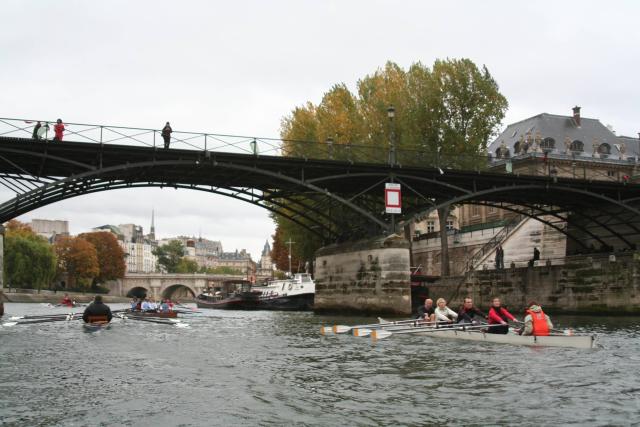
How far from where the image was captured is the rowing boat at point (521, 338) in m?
19.9

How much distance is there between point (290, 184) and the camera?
39.9 metres

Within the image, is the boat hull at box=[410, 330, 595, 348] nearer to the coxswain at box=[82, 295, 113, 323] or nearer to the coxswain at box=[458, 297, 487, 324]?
the coxswain at box=[458, 297, 487, 324]

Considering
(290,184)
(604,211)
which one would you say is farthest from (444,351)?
(604,211)

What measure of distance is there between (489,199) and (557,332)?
87.9 feet

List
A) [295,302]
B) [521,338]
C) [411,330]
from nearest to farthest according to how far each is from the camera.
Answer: [521,338] → [411,330] → [295,302]

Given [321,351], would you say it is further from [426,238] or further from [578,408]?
[426,238]

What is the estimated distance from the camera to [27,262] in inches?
4082

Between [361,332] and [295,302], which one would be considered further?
[295,302]

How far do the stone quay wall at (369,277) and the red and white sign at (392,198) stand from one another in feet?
5.14

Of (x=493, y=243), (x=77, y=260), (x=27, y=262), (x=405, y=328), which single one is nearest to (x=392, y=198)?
(x=405, y=328)

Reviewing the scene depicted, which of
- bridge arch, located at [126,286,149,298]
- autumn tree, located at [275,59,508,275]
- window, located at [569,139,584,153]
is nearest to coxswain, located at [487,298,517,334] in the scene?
autumn tree, located at [275,59,508,275]

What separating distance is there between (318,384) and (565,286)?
3335 cm

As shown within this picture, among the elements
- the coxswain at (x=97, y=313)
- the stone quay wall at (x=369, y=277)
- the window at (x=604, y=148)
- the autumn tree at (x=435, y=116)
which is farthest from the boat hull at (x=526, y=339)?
the window at (x=604, y=148)

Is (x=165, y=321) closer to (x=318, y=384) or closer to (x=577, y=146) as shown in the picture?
(x=318, y=384)
